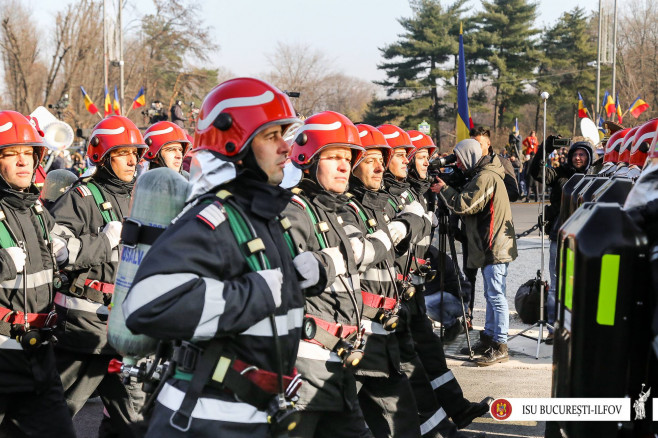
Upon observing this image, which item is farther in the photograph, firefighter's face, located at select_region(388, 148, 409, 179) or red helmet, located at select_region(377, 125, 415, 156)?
red helmet, located at select_region(377, 125, 415, 156)

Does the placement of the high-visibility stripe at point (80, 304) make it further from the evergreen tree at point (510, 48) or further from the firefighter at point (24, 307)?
the evergreen tree at point (510, 48)

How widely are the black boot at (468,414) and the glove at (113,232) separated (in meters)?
2.83

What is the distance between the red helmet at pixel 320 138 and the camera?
Answer: 4617mm

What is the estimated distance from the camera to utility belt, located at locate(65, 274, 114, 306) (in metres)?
5.43

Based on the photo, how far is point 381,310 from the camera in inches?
194

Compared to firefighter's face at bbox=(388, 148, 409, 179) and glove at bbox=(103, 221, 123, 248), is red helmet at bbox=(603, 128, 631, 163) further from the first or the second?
glove at bbox=(103, 221, 123, 248)

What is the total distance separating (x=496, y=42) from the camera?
49375 mm

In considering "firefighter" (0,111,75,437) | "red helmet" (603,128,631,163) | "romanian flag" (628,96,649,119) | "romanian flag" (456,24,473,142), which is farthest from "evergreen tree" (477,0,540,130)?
"firefighter" (0,111,75,437)

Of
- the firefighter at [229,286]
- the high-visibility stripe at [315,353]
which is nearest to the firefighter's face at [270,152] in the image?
the firefighter at [229,286]

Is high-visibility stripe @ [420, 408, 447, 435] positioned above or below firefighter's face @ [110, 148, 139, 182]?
below

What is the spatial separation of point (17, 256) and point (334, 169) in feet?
6.08

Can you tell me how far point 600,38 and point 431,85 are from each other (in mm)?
20460

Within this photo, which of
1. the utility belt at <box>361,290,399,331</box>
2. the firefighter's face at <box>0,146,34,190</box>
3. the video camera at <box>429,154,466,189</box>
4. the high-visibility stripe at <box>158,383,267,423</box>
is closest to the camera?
the high-visibility stripe at <box>158,383,267,423</box>

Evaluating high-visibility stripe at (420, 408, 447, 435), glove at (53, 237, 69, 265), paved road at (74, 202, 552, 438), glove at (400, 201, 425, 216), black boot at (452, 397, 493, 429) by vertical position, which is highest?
glove at (400, 201, 425, 216)
